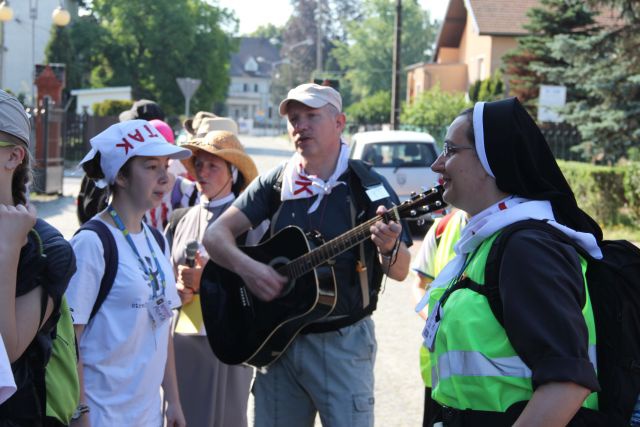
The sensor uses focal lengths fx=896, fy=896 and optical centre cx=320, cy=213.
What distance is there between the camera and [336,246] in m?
3.85

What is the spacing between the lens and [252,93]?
13825cm

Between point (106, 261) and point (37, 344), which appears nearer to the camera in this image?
point (37, 344)

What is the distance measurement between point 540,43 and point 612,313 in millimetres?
27957

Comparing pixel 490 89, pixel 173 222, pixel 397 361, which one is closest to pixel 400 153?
pixel 397 361

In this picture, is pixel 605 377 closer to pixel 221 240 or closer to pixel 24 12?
pixel 221 240

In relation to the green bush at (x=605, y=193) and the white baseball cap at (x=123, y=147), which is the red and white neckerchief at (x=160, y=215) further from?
A: the green bush at (x=605, y=193)

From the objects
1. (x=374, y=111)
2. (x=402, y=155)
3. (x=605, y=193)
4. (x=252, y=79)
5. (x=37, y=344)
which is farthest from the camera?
(x=252, y=79)

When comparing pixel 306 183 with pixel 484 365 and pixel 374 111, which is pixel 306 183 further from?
pixel 374 111

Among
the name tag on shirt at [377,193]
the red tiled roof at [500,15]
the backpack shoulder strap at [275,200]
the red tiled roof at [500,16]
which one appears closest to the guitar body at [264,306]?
the backpack shoulder strap at [275,200]

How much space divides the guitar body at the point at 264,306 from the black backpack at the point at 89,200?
0.84m

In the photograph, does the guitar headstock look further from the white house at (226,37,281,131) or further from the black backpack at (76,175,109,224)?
the white house at (226,37,281,131)

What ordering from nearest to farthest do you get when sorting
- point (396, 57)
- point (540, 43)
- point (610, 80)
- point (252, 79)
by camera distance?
point (610, 80)
point (396, 57)
point (540, 43)
point (252, 79)

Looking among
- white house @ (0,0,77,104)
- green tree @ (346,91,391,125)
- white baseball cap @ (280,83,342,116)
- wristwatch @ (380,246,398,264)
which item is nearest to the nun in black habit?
wristwatch @ (380,246,398,264)

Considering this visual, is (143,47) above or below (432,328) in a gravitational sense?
above
